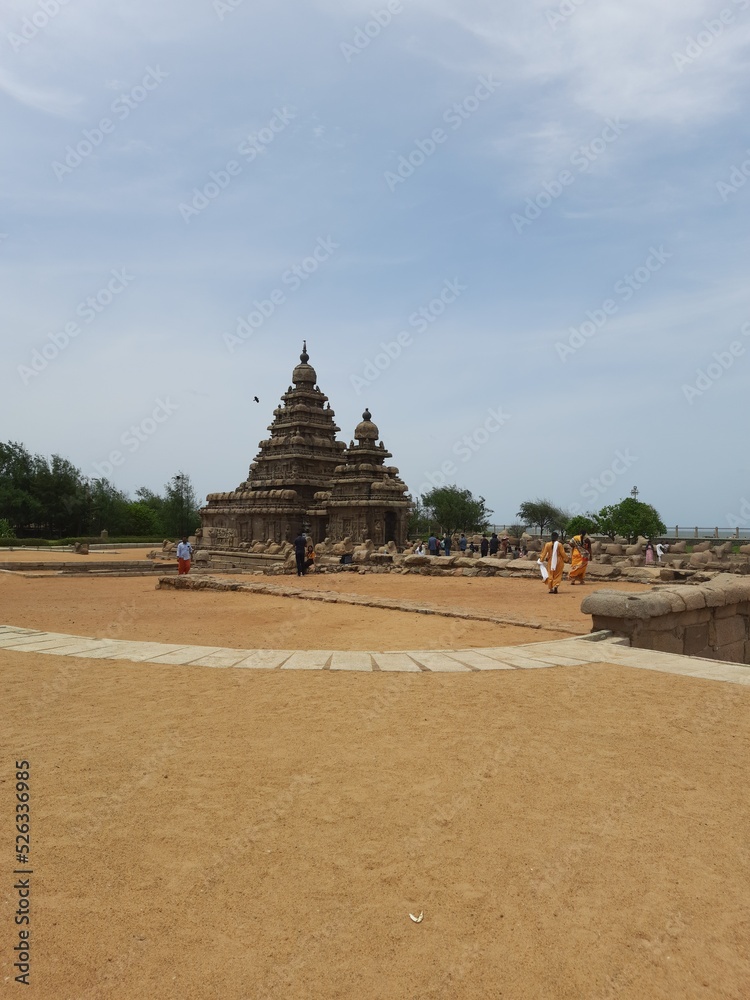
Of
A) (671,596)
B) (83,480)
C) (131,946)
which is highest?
(83,480)

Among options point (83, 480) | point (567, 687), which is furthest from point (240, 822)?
point (83, 480)

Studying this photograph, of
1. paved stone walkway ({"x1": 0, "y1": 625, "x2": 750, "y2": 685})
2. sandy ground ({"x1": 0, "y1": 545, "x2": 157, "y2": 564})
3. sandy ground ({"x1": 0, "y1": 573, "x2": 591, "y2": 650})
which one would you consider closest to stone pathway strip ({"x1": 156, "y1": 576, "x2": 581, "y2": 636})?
sandy ground ({"x1": 0, "y1": 573, "x2": 591, "y2": 650})

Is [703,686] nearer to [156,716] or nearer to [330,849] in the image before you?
[330,849]

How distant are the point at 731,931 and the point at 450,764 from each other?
161cm

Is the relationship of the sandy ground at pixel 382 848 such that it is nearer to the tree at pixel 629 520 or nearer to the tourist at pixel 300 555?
the tourist at pixel 300 555

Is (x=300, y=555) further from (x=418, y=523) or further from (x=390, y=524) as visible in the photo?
(x=418, y=523)

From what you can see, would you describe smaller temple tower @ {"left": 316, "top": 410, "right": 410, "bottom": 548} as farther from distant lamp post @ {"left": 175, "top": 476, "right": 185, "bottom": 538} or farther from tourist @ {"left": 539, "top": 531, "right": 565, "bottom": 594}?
distant lamp post @ {"left": 175, "top": 476, "right": 185, "bottom": 538}

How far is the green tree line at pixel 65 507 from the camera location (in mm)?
47094

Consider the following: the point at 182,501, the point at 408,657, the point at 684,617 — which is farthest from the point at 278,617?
the point at 182,501

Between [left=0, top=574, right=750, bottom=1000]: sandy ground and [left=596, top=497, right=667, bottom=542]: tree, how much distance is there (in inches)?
1567

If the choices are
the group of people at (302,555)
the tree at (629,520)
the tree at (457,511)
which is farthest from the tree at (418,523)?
the group of people at (302,555)

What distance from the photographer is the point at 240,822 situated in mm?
3021

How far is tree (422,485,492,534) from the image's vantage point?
2243 inches

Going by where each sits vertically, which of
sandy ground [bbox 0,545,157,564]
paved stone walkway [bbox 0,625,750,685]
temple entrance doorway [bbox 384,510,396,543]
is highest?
temple entrance doorway [bbox 384,510,396,543]
